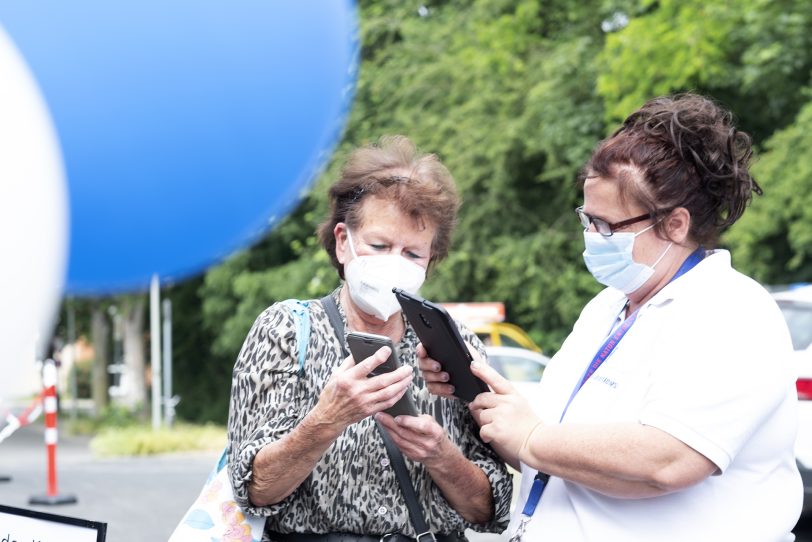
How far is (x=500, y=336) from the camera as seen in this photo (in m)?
16.4

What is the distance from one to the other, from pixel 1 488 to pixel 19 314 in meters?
11.1

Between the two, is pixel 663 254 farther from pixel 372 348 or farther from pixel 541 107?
pixel 541 107

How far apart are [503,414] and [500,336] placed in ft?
46.7

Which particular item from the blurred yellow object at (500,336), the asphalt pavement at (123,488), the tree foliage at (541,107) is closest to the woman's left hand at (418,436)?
the asphalt pavement at (123,488)

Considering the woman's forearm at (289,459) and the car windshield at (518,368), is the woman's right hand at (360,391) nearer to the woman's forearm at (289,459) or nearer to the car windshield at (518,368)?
the woman's forearm at (289,459)

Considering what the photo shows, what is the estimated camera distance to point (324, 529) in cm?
234

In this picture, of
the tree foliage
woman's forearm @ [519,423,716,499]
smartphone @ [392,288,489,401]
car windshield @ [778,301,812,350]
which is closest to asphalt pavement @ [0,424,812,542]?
car windshield @ [778,301,812,350]

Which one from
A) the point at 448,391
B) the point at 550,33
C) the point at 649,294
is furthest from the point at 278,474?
the point at 550,33

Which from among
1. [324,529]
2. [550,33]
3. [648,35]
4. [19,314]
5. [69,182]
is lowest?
[324,529]

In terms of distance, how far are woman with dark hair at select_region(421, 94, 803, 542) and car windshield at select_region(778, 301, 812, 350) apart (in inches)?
179

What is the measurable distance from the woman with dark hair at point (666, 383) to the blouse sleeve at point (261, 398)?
0.30m

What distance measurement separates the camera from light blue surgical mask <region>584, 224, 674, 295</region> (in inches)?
89.7

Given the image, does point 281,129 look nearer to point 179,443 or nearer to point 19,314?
point 19,314

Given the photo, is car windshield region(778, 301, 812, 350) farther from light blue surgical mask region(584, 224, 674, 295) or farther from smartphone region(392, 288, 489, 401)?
smartphone region(392, 288, 489, 401)
